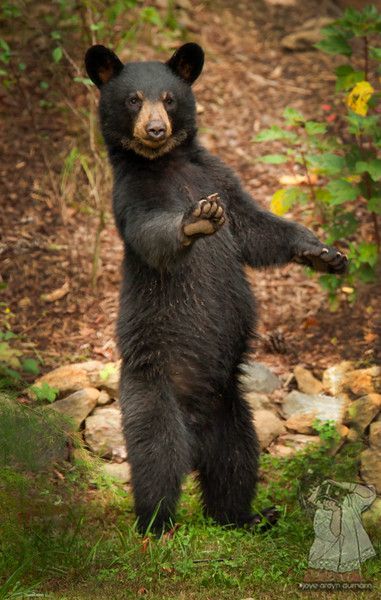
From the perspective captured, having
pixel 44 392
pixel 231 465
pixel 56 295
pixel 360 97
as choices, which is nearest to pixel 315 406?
pixel 231 465

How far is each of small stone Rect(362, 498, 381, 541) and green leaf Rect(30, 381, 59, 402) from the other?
230 cm

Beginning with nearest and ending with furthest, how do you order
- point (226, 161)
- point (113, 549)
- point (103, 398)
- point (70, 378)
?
1. point (113, 549)
2. point (103, 398)
3. point (70, 378)
4. point (226, 161)

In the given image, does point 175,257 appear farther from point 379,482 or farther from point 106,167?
point 106,167

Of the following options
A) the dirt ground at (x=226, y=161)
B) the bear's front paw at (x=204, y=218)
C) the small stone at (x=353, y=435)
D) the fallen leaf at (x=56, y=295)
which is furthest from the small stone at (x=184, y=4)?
the bear's front paw at (x=204, y=218)

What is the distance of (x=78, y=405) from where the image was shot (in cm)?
671

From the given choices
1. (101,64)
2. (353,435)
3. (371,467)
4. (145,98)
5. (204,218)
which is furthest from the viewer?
(353,435)

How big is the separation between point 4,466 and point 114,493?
113cm

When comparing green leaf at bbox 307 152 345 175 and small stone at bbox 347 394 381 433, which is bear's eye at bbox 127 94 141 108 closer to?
green leaf at bbox 307 152 345 175

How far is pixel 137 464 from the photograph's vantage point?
520 cm

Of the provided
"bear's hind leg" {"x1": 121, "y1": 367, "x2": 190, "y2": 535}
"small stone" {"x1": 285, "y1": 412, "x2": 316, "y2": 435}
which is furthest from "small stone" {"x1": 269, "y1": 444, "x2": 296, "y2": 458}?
"bear's hind leg" {"x1": 121, "y1": 367, "x2": 190, "y2": 535}

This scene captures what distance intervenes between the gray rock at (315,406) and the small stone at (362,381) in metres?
0.11

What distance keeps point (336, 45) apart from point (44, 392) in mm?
3045

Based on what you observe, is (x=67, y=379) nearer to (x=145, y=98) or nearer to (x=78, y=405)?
(x=78, y=405)

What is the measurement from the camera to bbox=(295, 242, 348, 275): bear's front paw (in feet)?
17.6
